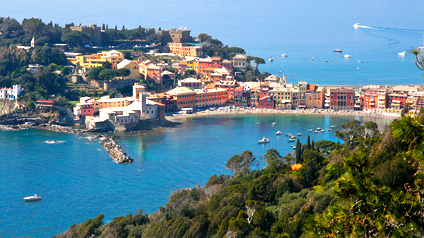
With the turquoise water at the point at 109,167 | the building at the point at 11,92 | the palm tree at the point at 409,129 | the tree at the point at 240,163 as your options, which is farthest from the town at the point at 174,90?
the palm tree at the point at 409,129

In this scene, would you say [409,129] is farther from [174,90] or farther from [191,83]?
[191,83]

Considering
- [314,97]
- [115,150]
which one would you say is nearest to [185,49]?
[314,97]

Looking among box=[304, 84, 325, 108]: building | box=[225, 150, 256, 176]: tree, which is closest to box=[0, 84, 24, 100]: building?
box=[304, 84, 325, 108]: building

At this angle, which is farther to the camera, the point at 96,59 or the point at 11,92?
the point at 96,59

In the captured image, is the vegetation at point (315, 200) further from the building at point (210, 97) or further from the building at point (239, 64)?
the building at point (239, 64)

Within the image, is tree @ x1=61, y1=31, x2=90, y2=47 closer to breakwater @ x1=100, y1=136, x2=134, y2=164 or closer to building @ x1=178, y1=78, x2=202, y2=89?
building @ x1=178, y1=78, x2=202, y2=89

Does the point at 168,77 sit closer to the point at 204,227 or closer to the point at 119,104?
the point at 119,104
